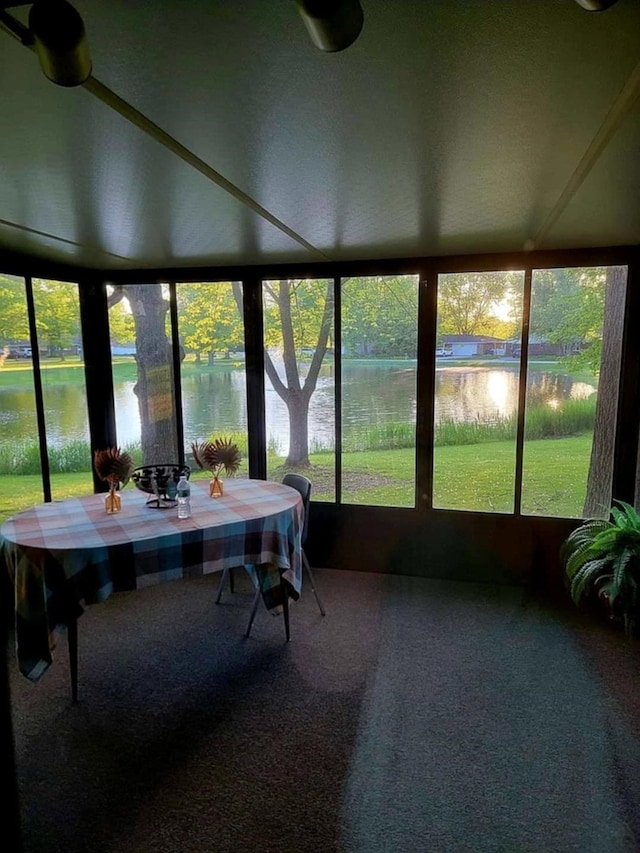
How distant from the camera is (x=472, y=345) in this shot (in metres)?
3.87

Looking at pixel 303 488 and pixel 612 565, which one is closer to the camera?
pixel 612 565

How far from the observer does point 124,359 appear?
177 inches

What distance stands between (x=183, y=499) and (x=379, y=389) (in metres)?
1.88

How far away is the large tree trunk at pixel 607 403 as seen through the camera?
3.52 m

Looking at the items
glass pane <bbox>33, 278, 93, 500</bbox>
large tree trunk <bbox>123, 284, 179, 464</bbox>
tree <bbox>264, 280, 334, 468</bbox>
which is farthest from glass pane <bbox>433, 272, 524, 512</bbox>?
glass pane <bbox>33, 278, 93, 500</bbox>

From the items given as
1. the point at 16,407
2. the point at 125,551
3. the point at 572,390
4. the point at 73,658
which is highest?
the point at 572,390

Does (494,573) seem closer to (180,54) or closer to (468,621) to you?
(468,621)

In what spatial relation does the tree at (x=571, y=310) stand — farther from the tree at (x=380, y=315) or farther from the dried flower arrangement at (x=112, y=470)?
the dried flower arrangement at (x=112, y=470)

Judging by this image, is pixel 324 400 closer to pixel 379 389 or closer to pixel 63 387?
pixel 379 389

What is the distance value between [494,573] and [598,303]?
2103mm

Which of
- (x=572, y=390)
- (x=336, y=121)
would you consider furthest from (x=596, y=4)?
(x=572, y=390)

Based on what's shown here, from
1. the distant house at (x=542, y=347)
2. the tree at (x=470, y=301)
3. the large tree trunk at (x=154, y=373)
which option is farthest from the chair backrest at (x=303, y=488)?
the distant house at (x=542, y=347)

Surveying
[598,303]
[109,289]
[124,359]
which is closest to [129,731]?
[124,359]

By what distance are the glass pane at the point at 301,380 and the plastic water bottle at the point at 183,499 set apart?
4.66ft
